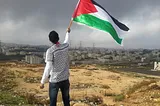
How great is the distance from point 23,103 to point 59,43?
536cm

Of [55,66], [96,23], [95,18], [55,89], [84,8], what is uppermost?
[84,8]

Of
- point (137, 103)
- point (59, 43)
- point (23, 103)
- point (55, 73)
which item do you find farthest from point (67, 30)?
point (137, 103)

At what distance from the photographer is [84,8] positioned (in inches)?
320

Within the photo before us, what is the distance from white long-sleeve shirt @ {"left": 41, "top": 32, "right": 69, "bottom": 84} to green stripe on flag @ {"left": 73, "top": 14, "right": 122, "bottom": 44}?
1485mm

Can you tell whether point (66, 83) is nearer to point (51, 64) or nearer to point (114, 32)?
point (51, 64)

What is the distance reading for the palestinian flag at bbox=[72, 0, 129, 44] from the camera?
803 centimetres

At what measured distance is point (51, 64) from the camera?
6535 millimetres

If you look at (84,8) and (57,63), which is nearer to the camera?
(57,63)

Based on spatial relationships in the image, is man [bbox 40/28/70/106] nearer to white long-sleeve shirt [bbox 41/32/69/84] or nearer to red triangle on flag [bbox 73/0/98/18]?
white long-sleeve shirt [bbox 41/32/69/84]

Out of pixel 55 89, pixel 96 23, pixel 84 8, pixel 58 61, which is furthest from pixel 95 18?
pixel 55 89

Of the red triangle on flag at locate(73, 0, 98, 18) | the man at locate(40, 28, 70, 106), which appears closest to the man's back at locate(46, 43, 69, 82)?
the man at locate(40, 28, 70, 106)

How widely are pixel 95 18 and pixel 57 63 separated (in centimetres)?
209

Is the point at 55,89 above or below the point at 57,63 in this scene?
below

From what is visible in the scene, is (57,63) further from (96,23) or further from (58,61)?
(96,23)
